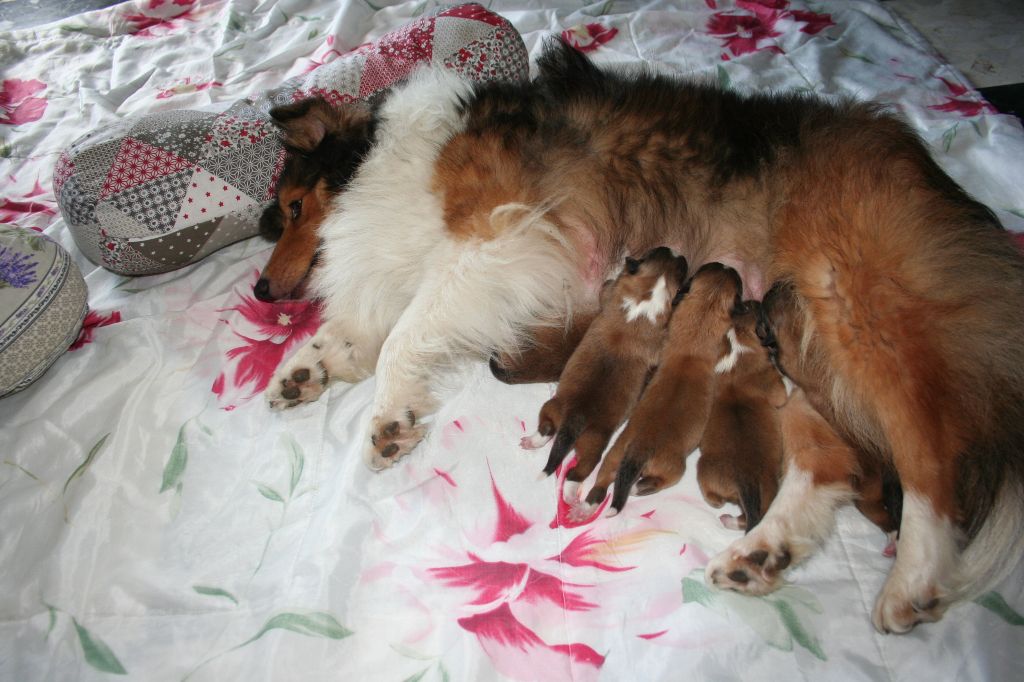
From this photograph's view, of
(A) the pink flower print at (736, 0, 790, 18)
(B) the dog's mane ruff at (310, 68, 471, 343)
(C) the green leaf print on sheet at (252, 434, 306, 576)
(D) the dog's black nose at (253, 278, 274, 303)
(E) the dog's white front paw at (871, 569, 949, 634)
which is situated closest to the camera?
(E) the dog's white front paw at (871, 569, 949, 634)

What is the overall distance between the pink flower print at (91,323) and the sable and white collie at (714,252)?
74 cm

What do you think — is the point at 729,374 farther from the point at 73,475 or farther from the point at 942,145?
the point at 73,475

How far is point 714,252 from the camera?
2.18 m

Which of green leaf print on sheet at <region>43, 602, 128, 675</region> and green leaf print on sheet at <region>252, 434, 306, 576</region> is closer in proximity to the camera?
green leaf print on sheet at <region>43, 602, 128, 675</region>

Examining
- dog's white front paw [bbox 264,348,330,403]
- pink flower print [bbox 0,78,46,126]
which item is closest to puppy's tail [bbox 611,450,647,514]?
dog's white front paw [bbox 264,348,330,403]

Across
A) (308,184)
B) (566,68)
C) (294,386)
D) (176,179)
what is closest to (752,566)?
(294,386)

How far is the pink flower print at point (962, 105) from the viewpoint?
2768mm

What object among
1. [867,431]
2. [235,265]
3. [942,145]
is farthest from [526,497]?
[942,145]

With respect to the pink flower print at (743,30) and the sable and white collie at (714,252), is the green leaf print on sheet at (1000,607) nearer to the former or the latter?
the sable and white collie at (714,252)

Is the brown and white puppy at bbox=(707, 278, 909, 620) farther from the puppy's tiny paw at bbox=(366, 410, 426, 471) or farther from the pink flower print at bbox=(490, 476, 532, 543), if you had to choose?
the puppy's tiny paw at bbox=(366, 410, 426, 471)

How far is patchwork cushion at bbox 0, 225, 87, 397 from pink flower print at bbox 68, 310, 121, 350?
56 mm

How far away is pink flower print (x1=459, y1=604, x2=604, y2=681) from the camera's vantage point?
4.87ft

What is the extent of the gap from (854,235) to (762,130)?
1.64ft

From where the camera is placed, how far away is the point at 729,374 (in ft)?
6.21
